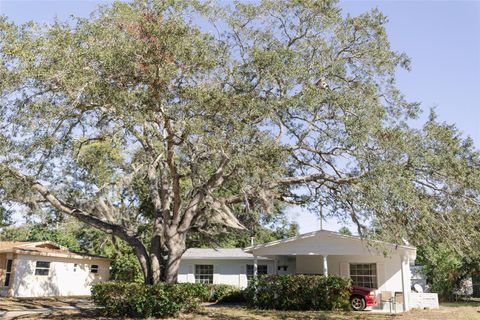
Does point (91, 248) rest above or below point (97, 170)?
below

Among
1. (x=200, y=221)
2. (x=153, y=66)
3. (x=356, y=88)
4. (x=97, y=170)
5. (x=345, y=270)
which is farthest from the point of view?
(x=345, y=270)

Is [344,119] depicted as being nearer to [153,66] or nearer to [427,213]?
[427,213]

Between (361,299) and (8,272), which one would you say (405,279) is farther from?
(8,272)

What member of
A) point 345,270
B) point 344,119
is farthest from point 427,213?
point 345,270

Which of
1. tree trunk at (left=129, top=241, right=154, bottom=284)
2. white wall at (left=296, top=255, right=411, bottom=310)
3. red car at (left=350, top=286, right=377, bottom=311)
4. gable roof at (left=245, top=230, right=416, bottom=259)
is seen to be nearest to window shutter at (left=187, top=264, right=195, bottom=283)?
white wall at (left=296, top=255, right=411, bottom=310)

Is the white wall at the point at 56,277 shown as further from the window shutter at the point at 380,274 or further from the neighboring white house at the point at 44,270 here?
the window shutter at the point at 380,274

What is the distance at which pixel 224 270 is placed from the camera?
30109 millimetres

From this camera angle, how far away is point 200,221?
18172 millimetres

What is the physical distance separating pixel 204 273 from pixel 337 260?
9.83 metres

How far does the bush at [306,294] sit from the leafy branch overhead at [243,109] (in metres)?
5.08

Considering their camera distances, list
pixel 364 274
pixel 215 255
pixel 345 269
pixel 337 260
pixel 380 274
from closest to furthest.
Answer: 1. pixel 380 274
2. pixel 364 274
3. pixel 345 269
4. pixel 337 260
5. pixel 215 255

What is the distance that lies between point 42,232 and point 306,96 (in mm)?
45003

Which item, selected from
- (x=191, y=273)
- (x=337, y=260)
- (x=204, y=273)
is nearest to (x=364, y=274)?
(x=337, y=260)

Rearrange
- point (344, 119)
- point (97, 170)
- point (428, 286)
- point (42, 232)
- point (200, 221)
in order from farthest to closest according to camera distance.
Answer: point (42, 232)
point (428, 286)
point (97, 170)
point (200, 221)
point (344, 119)
